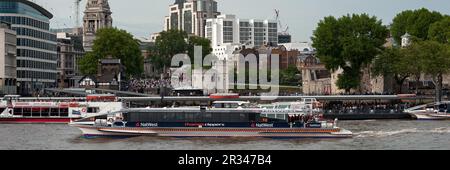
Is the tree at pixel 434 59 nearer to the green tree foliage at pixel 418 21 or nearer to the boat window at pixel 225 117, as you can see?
the green tree foliage at pixel 418 21

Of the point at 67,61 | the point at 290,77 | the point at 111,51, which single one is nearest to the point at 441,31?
the point at 111,51

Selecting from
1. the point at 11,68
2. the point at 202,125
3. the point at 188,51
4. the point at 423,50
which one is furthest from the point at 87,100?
the point at 188,51

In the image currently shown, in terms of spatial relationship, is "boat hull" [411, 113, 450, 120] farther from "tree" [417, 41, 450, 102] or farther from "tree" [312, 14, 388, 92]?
"tree" [312, 14, 388, 92]

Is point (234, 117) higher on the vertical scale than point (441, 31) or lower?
lower

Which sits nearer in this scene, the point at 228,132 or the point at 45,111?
the point at 228,132

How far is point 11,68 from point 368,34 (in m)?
49.2

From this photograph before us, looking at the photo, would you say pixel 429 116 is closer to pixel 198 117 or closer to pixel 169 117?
pixel 198 117

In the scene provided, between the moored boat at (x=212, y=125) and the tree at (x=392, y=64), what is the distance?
49648 mm

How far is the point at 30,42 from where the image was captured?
423 ft

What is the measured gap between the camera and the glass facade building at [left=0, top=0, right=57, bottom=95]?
124688 millimetres

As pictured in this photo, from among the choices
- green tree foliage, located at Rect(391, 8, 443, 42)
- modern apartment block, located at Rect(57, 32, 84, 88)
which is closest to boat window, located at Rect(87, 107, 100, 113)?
green tree foliage, located at Rect(391, 8, 443, 42)

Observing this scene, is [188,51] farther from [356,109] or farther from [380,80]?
[356,109]

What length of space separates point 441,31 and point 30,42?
193ft

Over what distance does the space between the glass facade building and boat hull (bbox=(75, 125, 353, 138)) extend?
72.1 m
